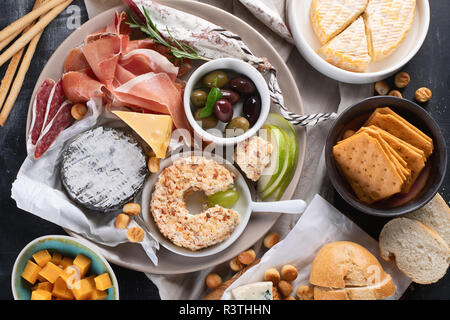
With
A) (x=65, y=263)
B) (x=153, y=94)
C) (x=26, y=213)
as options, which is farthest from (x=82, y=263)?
(x=153, y=94)

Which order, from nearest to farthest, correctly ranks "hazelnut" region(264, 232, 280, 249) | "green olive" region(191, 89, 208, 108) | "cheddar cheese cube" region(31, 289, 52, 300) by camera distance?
"cheddar cheese cube" region(31, 289, 52, 300) → "green olive" region(191, 89, 208, 108) → "hazelnut" region(264, 232, 280, 249)

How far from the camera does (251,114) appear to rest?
162 cm

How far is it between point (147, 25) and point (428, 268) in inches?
52.9

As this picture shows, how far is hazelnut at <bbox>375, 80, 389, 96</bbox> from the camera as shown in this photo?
1.80 metres

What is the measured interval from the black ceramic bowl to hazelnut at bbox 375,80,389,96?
0.18 meters

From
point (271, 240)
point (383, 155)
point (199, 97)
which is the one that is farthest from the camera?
point (271, 240)

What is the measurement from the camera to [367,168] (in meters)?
1.57

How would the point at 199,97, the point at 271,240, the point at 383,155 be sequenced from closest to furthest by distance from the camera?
the point at 383,155 → the point at 199,97 → the point at 271,240

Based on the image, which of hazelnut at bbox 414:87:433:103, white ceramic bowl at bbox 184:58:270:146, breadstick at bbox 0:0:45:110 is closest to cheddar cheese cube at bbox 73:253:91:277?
white ceramic bowl at bbox 184:58:270:146

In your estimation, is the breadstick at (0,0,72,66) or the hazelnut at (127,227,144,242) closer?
the hazelnut at (127,227,144,242)

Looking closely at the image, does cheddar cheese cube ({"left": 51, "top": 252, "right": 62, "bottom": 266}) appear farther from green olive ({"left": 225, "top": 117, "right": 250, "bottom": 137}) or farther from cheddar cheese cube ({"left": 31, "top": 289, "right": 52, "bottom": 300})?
green olive ({"left": 225, "top": 117, "right": 250, "bottom": 137})

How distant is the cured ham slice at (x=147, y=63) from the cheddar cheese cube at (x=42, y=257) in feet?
2.34

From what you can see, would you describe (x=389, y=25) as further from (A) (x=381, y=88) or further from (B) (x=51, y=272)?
(B) (x=51, y=272)

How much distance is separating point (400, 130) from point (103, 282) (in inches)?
45.2
